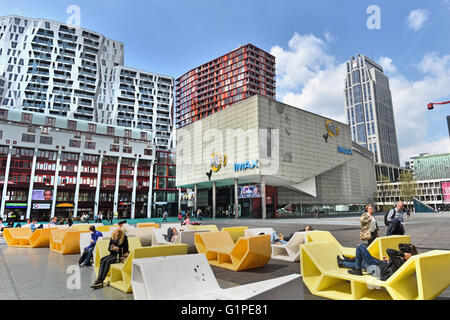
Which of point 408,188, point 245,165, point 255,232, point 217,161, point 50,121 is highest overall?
point 50,121

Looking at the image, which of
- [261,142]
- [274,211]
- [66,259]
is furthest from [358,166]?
[66,259]

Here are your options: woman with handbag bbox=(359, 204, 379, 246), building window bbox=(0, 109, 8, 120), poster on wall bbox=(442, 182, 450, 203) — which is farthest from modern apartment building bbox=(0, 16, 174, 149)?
poster on wall bbox=(442, 182, 450, 203)

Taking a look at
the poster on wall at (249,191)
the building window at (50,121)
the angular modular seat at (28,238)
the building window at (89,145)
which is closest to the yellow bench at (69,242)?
the angular modular seat at (28,238)

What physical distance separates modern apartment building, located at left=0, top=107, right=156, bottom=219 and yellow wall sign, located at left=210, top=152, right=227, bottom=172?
799 inches

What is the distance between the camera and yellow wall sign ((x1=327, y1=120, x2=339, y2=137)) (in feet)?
197

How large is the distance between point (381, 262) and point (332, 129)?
5999 centimetres

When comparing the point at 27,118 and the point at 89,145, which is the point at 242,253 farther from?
the point at 27,118

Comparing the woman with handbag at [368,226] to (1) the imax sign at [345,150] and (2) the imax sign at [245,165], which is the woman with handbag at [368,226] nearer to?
(2) the imax sign at [245,165]

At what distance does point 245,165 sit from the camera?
4700cm

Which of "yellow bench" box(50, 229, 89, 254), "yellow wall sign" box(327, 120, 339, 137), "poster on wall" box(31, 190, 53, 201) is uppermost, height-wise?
"yellow wall sign" box(327, 120, 339, 137)

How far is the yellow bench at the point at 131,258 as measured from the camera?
534 centimetres

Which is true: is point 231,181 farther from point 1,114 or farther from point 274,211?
point 1,114

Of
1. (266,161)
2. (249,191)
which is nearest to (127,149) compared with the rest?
(249,191)

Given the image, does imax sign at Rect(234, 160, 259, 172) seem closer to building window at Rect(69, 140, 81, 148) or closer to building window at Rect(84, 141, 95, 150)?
building window at Rect(84, 141, 95, 150)
